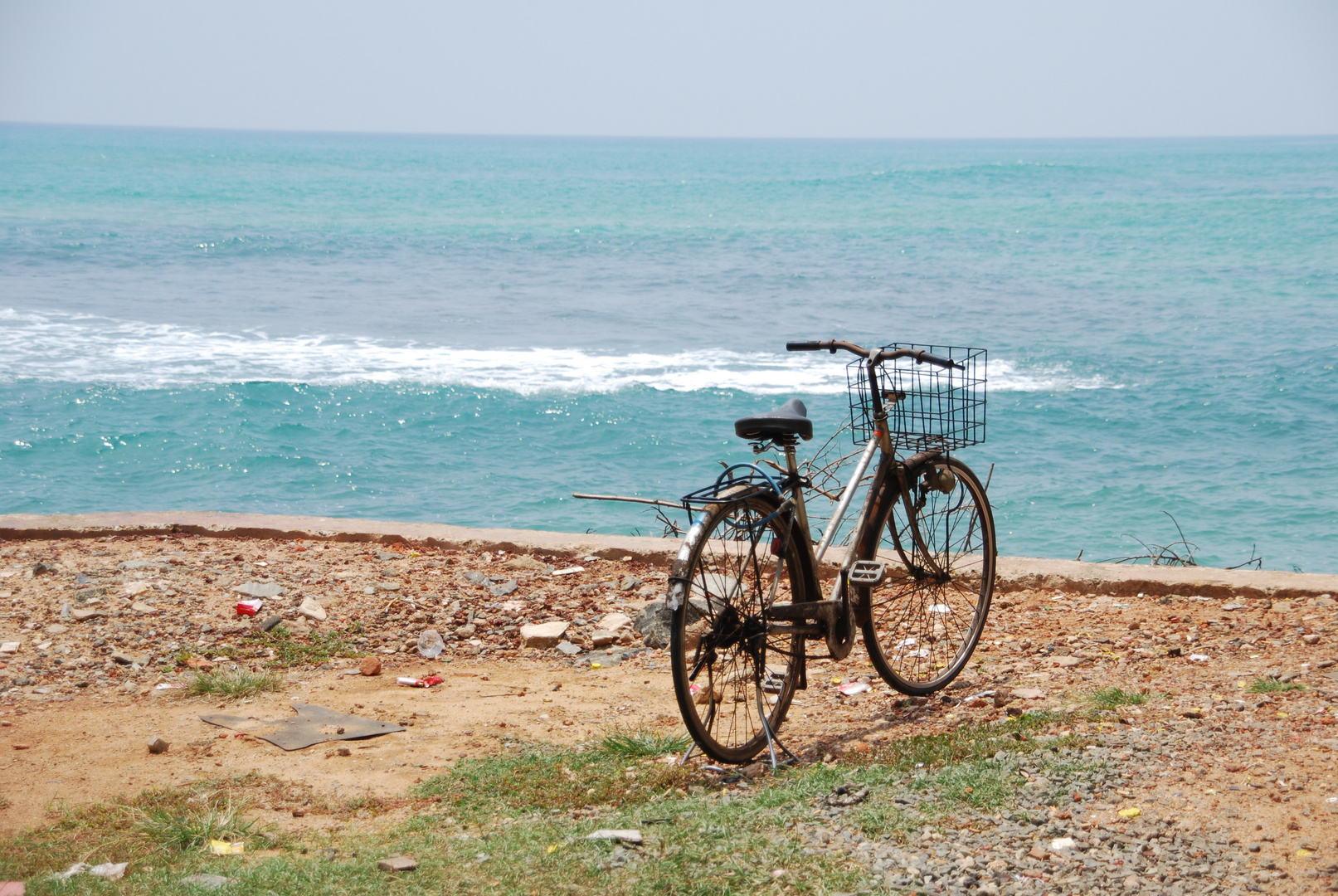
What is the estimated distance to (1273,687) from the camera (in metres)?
4.11

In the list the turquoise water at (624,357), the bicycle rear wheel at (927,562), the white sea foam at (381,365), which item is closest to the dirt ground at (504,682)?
the bicycle rear wheel at (927,562)

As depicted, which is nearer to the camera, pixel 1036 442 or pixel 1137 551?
pixel 1137 551

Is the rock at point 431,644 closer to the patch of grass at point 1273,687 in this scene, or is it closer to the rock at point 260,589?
the rock at point 260,589

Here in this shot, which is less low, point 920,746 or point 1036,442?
point 920,746

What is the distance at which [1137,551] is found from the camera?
10727 millimetres

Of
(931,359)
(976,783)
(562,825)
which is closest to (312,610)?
(562,825)

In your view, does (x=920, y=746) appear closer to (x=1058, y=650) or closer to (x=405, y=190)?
(x=1058, y=650)

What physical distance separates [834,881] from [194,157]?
10515cm

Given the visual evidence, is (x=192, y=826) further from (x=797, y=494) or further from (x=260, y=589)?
(x=260, y=589)

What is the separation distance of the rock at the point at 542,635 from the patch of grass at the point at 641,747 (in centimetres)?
145

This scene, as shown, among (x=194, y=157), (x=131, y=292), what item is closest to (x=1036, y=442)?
(x=131, y=292)

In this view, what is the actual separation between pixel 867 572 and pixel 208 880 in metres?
2.28

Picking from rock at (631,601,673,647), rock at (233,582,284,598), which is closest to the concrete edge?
rock at (631,601,673,647)

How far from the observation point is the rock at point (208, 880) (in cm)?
287
